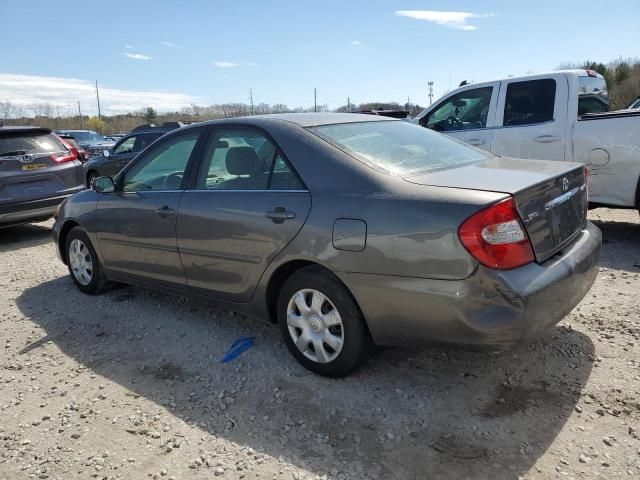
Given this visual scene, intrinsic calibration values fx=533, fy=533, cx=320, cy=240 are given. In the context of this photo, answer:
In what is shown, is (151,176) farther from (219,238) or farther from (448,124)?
(448,124)

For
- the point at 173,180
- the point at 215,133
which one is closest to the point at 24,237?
the point at 173,180

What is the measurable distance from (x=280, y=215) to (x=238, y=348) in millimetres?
1154

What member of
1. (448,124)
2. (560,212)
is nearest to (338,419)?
(560,212)

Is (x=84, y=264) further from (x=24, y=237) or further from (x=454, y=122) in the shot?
(x=454, y=122)

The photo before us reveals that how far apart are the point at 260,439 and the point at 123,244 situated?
2.46 metres

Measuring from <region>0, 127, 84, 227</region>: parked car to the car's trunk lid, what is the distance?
264 inches

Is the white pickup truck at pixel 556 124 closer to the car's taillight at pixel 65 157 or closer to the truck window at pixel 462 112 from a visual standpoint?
the truck window at pixel 462 112

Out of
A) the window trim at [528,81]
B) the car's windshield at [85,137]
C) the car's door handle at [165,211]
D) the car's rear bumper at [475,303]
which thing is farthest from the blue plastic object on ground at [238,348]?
the car's windshield at [85,137]

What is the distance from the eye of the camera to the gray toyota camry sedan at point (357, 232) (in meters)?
2.65

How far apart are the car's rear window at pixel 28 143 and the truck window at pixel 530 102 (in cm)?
678

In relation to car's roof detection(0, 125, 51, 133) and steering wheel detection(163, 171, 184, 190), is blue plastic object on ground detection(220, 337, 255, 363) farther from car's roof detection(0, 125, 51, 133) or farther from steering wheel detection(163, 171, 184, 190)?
car's roof detection(0, 125, 51, 133)

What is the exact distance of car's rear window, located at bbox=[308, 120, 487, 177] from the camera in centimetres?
321

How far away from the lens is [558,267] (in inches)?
112

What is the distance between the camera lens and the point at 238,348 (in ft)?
12.6
